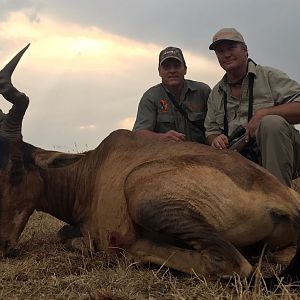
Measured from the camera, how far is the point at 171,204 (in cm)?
434

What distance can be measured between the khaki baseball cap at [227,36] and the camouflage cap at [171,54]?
39.4 inches

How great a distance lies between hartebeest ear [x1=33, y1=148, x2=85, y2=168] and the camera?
6.02 meters

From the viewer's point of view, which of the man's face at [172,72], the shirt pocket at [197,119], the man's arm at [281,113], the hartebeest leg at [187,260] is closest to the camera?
the hartebeest leg at [187,260]

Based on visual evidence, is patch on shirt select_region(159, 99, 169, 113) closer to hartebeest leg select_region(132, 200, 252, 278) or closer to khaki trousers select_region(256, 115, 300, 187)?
khaki trousers select_region(256, 115, 300, 187)

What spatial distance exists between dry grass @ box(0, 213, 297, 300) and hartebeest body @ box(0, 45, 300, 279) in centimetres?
19

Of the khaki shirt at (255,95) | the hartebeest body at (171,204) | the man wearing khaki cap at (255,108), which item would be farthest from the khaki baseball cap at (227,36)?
the hartebeest body at (171,204)

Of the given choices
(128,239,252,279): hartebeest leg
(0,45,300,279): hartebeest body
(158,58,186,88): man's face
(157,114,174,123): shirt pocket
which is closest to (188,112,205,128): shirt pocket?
(157,114,174,123): shirt pocket

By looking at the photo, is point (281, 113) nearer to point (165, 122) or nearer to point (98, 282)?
point (165, 122)

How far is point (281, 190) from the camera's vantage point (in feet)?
14.7

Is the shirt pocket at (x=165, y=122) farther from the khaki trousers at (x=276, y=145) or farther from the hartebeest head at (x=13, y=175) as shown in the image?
the hartebeest head at (x=13, y=175)

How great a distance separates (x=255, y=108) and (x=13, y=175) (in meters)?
3.08

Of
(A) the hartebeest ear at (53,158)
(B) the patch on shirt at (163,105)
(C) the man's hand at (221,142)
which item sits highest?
(B) the patch on shirt at (163,105)

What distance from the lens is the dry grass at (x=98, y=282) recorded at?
364 cm

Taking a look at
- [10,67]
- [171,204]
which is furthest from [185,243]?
[10,67]
